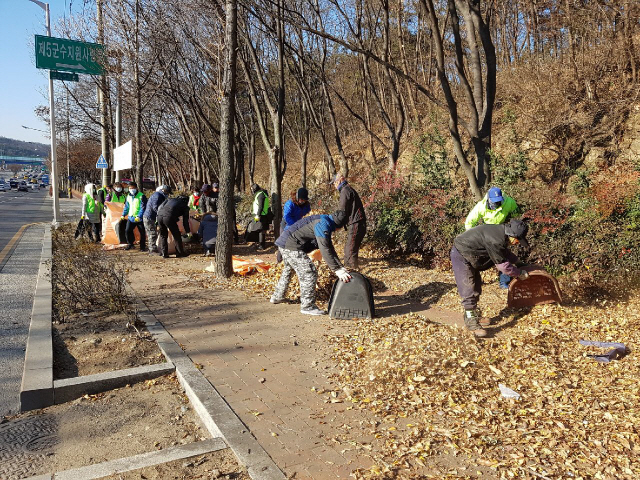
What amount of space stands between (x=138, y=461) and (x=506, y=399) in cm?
291

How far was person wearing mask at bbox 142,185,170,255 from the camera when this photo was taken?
12039 mm

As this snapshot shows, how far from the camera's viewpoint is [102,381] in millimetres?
4727

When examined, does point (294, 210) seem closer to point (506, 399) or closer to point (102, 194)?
point (506, 399)

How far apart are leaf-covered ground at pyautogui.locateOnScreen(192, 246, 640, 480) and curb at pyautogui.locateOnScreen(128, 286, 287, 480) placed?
65cm

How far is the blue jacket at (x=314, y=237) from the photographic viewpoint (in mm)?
6438

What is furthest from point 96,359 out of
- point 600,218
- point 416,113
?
point 416,113

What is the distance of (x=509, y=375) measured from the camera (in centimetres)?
468

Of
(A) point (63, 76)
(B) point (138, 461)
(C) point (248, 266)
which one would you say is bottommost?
(B) point (138, 461)

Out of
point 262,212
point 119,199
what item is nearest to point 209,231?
point 262,212

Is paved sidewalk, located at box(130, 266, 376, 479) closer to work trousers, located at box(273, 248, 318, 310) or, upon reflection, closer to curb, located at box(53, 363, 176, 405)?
work trousers, located at box(273, 248, 318, 310)

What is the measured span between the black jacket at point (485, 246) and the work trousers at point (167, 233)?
24.7ft

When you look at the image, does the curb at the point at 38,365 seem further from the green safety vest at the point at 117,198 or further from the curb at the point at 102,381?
the green safety vest at the point at 117,198

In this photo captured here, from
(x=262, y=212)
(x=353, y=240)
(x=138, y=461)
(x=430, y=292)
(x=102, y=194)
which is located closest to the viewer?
(x=138, y=461)

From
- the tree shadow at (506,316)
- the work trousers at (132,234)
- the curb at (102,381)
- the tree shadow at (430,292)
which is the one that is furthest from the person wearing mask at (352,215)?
the work trousers at (132,234)
